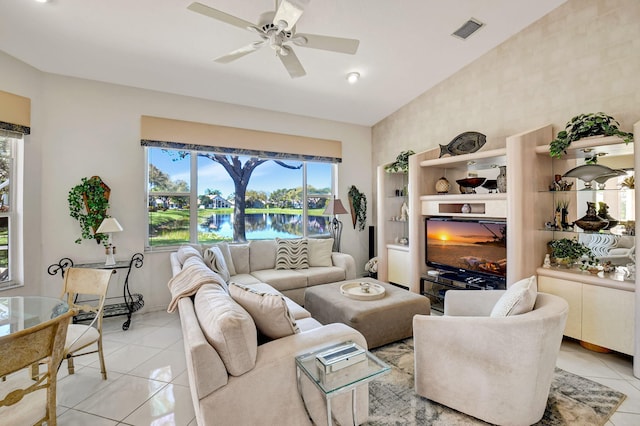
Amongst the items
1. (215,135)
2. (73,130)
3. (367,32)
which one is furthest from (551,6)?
(73,130)

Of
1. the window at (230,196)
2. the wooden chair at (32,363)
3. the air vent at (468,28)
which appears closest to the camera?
the wooden chair at (32,363)

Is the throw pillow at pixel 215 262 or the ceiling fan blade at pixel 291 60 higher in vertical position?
Result: the ceiling fan blade at pixel 291 60

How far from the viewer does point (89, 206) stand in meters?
3.41

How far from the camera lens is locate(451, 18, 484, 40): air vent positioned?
10.4 feet

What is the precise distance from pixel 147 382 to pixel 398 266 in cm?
350

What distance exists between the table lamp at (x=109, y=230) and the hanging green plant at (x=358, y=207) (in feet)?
11.7

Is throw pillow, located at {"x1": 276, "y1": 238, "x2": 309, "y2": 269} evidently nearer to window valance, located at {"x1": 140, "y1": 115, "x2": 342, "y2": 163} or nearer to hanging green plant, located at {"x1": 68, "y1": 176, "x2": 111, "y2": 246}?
window valance, located at {"x1": 140, "y1": 115, "x2": 342, "y2": 163}

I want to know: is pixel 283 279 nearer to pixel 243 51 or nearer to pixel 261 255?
pixel 261 255

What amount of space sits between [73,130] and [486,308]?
4749 millimetres

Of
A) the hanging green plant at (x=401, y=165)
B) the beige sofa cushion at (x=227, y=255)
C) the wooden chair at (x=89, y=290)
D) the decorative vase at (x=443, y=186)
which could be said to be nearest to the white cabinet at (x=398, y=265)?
the decorative vase at (x=443, y=186)

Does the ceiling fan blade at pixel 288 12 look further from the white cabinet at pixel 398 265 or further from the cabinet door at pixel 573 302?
the white cabinet at pixel 398 265

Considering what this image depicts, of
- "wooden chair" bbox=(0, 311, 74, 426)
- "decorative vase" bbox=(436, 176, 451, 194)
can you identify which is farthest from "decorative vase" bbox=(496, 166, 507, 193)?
"wooden chair" bbox=(0, 311, 74, 426)

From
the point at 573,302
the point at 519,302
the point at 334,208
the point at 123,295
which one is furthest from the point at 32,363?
the point at 573,302

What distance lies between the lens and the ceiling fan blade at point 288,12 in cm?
184
